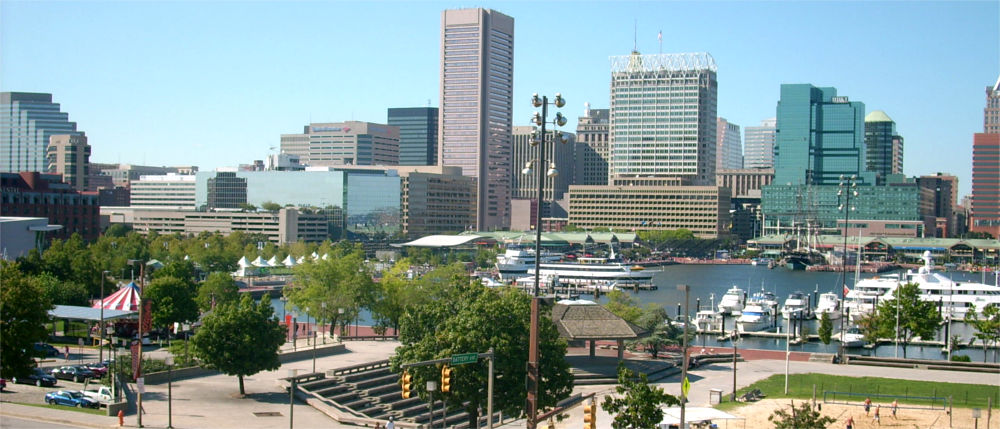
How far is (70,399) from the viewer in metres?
48.2

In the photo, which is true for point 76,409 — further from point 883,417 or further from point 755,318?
point 755,318

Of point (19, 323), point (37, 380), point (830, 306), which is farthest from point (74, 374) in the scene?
point (830, 306)

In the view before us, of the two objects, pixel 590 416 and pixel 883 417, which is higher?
pixel 590 416

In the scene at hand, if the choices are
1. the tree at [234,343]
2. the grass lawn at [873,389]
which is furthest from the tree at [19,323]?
the grass lawn at [873,389]

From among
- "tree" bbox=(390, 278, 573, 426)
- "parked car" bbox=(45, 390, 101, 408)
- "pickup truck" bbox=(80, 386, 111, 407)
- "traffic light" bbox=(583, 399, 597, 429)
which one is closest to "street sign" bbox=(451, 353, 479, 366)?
"traffic light" bbox=(583, 399, 597, 429)

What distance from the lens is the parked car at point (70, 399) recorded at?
157 feet

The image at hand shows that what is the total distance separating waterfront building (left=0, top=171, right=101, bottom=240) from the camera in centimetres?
14275

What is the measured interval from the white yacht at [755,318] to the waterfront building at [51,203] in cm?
9621

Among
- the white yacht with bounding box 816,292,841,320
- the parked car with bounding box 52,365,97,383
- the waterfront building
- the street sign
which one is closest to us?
the street sign

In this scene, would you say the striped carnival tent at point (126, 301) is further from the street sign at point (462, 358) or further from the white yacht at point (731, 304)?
the white yacht at point (731, 304)

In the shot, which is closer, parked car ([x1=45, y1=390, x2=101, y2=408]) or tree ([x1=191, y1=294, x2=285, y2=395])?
parked car ([x1=45, y1=390, x2=101, y2=408])

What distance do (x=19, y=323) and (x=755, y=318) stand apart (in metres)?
77.1

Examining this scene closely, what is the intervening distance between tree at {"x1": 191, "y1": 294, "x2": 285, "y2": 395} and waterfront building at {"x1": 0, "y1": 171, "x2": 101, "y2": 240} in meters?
98.8

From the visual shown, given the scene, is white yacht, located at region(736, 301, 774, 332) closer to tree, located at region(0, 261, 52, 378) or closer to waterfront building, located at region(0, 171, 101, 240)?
tree, located at region(0, 261, 52, 378)
